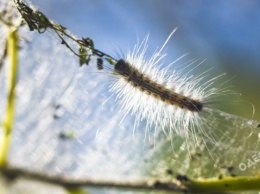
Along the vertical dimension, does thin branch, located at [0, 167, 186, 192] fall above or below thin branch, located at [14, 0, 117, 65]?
below

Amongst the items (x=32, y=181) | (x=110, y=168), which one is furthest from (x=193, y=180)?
(x=32, y=181)

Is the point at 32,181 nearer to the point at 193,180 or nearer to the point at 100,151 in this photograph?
the point at 100,151

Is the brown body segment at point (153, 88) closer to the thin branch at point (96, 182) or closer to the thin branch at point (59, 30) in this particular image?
the thin branch at point (59, 30)

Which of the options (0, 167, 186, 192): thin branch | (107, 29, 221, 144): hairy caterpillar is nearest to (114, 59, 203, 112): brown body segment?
(107, 29, 221, 144): hairy caterpillar

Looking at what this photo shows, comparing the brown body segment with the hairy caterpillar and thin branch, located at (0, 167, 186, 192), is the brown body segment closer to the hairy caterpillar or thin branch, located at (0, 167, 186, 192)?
the hairy caterpillar

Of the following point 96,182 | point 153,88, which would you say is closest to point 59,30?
point 153,88

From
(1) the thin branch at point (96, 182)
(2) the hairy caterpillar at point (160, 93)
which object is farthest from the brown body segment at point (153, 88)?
(1) the thin branch at point (96, 182)

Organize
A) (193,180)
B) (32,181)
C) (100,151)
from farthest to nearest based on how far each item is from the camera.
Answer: (100,151) → (32,181) → (193,180)

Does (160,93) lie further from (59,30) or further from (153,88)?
(59,30)
